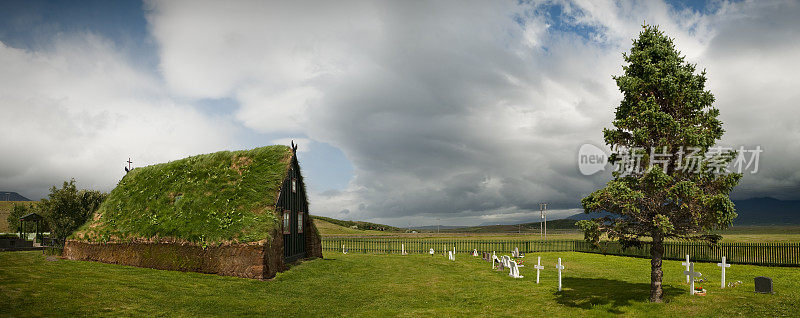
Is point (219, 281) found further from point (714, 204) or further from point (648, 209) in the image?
point (714, 204)

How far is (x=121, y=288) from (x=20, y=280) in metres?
Answer: 2.88

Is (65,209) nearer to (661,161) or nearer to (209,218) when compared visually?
(209,218)

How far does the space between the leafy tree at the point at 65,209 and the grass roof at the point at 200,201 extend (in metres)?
17.4

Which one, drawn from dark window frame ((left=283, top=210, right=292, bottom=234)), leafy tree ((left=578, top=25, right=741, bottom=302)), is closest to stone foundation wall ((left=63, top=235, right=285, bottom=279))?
dark window frame ((left=283, top=210, right=292, bottom=234))

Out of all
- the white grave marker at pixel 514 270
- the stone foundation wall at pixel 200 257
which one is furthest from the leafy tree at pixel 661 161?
the stone foundation wall at pixel 200 257

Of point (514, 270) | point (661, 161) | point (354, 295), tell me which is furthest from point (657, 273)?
point (354, 295)

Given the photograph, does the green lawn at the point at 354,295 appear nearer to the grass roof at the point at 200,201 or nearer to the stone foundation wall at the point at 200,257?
the stone foundation wall at the point at 200,257

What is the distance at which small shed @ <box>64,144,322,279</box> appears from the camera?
21.0 m

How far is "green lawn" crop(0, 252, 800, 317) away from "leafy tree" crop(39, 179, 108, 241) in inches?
1043

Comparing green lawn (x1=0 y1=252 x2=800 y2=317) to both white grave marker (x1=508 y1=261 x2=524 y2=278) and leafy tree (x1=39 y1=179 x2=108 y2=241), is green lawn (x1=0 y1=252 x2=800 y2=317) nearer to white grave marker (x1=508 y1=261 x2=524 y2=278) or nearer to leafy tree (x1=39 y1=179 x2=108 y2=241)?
white grave marker (x1=508 y1=261 x2=524 y2=278)

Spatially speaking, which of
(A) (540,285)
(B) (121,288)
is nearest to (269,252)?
(B) (121,288)

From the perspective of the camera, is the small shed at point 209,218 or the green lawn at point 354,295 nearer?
the green lawn at point 354,295

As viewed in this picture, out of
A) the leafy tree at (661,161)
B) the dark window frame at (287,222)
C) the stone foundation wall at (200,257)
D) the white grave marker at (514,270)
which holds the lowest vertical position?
the white grave marker at (514,270)

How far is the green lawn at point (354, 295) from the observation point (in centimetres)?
1311
